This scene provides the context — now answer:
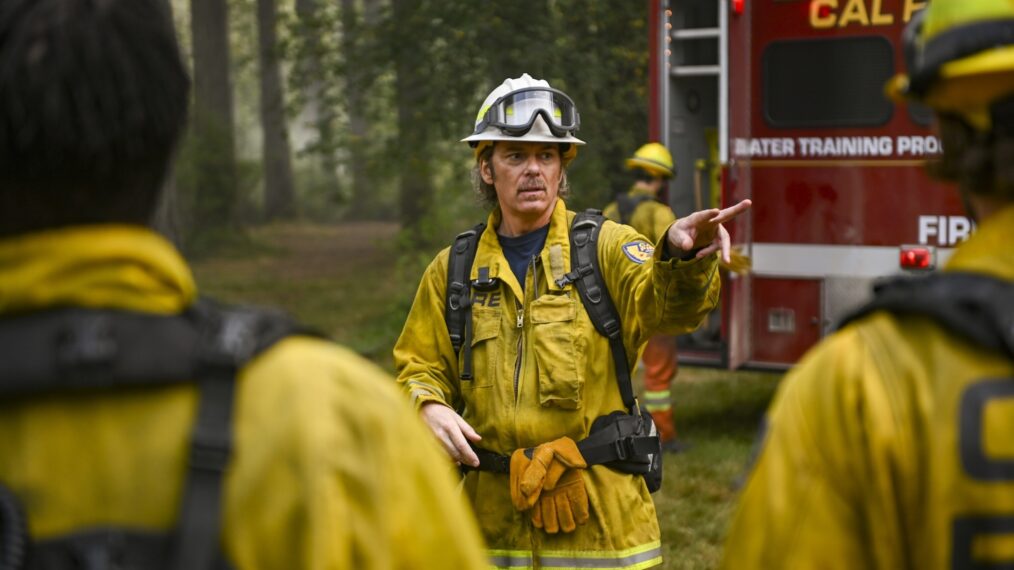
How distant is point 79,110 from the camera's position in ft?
Answer: 5.49

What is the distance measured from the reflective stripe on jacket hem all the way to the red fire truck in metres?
4.58

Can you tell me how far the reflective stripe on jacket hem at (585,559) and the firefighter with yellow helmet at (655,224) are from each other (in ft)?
16.7

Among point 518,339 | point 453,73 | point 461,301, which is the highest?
point 453,73

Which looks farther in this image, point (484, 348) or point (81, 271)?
point (484, 348)

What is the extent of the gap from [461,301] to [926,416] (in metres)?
2.40

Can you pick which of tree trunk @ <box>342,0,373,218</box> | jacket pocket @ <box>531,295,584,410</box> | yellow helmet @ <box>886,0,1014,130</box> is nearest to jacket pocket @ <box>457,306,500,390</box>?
jacket pocket @ <box>531,295,584,410</box>

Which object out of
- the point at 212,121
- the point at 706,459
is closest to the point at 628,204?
the point at 706,459

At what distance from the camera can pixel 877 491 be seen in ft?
6.15

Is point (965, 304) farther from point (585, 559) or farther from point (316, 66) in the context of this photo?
point (316, 66)

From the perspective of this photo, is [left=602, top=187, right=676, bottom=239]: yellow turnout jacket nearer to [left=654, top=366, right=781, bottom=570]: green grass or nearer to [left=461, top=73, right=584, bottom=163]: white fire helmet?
[left=654, top=366, right=781, bottom=570]: green grass

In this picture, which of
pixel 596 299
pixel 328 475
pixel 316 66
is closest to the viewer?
pixel 328 475

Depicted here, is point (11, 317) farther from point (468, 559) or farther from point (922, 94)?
point (922, 94)

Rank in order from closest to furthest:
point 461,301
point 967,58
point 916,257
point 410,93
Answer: point 967,58
point 461,301
point 916,257
point 410,93

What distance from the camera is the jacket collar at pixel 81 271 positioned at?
1.68 meters
